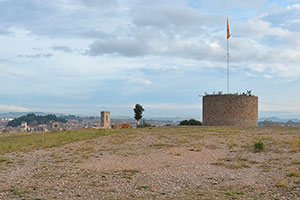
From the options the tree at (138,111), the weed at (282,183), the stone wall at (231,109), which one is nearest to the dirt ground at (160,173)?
the weed at (282,183)

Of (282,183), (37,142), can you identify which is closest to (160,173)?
(282,183)

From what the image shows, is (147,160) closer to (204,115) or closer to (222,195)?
(222,195)

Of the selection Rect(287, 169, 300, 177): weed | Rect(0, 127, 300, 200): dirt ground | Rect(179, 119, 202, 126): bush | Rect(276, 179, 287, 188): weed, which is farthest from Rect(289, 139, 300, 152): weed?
Rect(179, 119, 202, 126): bush

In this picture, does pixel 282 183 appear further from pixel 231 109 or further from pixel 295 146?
pixel 231 109

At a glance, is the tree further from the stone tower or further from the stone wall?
the stone wall

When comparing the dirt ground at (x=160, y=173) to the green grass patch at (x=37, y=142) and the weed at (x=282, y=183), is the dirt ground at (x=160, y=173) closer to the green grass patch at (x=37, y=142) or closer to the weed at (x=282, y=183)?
the weed at (x=282, y=183)

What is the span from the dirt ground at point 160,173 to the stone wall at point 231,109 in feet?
46.2

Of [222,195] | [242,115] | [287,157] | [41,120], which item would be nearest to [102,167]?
[222,195]

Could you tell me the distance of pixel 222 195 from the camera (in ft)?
19.9

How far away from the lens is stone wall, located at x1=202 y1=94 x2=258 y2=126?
26766 mm

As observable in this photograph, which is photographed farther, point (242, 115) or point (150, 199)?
point (242, 115)

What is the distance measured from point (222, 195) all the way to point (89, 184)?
3133 mm

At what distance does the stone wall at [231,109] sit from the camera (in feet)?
87.8

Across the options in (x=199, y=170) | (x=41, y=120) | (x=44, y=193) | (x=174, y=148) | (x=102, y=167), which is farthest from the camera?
(x=41, y=120)
